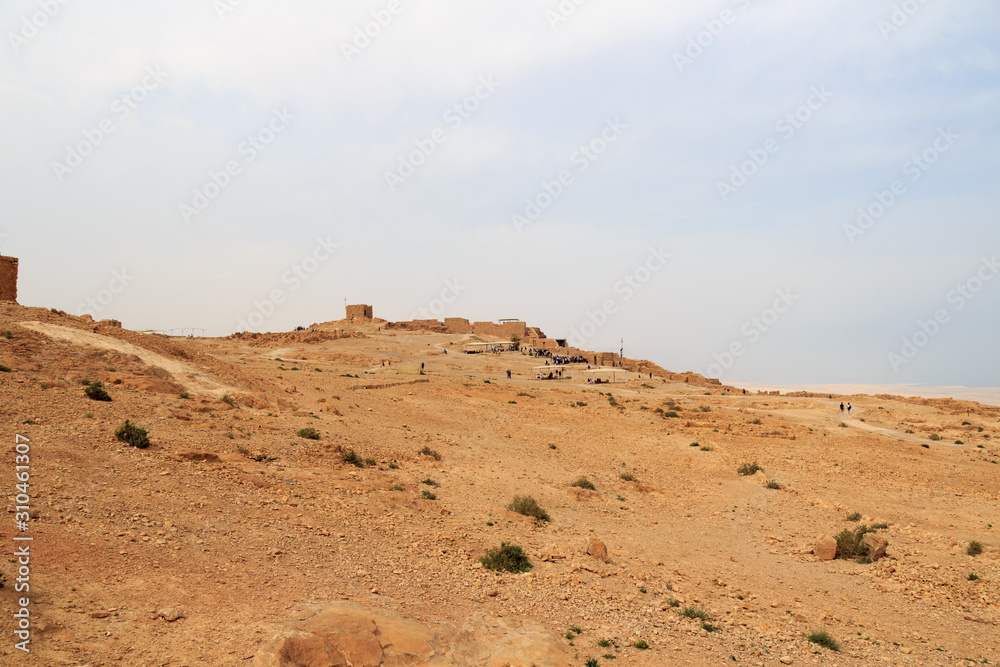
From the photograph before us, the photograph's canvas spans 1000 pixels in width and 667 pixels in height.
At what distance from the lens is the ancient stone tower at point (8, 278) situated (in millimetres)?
20247

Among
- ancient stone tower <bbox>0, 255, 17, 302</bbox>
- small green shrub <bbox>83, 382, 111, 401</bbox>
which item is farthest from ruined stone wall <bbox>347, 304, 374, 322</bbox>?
small green shrub <bbox>83, 382, 111, 401</bbox>

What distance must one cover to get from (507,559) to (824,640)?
4.74m

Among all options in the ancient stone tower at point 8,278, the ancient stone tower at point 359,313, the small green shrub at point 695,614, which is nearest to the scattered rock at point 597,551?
the small green shrub at point 695,614

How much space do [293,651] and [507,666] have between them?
2301 mm

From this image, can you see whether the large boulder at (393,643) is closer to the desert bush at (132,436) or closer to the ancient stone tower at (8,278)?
the desert bush at (132,436)

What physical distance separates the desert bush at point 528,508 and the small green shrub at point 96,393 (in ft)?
32.0

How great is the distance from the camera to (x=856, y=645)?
8617 mm

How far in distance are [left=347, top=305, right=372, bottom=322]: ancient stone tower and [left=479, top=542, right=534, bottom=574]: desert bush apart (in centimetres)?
6781

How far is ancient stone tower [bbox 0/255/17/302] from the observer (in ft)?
66.4

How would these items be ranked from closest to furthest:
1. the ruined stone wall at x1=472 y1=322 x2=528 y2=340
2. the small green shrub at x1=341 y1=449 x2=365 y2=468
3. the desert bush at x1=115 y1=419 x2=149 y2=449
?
1. the desert bush at x1=115 y1=419 x2=149 y2=449
2. the small green shrub at x1=341 y1=449 x2=365 y2=468
3. the ruined stone wall at x1=472 y1=322 x2=528 y2=340

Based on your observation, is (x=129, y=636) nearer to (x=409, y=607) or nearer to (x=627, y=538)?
(x=409, y=607)

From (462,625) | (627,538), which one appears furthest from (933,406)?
(462,625)
